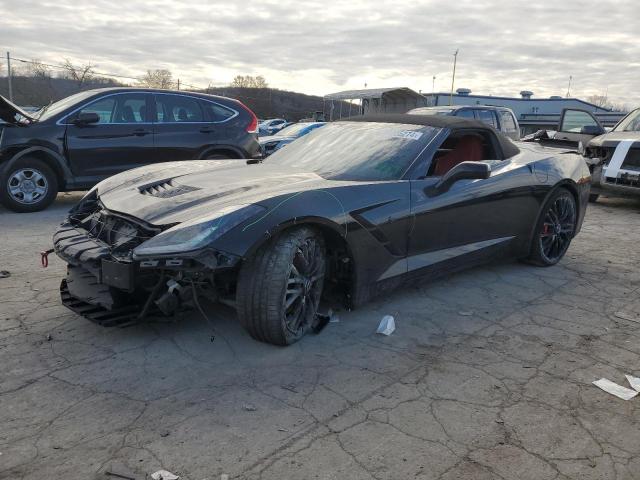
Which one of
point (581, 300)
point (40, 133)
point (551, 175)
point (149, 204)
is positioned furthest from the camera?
point (40, 133)

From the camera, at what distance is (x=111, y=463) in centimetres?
213

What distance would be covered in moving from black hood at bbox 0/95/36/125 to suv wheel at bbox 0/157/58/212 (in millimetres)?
486

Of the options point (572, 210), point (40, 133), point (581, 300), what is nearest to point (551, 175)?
point (572, 210)

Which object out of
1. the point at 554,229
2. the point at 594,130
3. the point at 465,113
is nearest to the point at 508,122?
the point at 465,113

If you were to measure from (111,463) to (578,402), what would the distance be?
225 centimetres

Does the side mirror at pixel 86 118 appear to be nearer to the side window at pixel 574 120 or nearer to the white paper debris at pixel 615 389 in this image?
the white paper debris at pixel 615 389

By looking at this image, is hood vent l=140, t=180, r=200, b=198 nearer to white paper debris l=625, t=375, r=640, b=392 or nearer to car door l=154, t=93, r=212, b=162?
white paper debris l=625, t=375, r=640, b=392

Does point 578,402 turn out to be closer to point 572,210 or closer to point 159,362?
point 159,362

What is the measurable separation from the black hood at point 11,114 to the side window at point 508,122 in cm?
902

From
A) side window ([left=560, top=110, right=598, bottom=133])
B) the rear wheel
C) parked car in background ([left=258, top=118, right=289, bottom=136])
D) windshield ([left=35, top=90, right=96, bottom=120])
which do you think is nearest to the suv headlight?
the rear wheel

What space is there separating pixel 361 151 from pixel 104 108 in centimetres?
478

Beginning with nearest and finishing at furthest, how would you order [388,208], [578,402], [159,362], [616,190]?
[578,402]
[159,362]
[388,208]
[616,190]

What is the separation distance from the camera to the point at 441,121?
421cm

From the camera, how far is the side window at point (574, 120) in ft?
35.9
